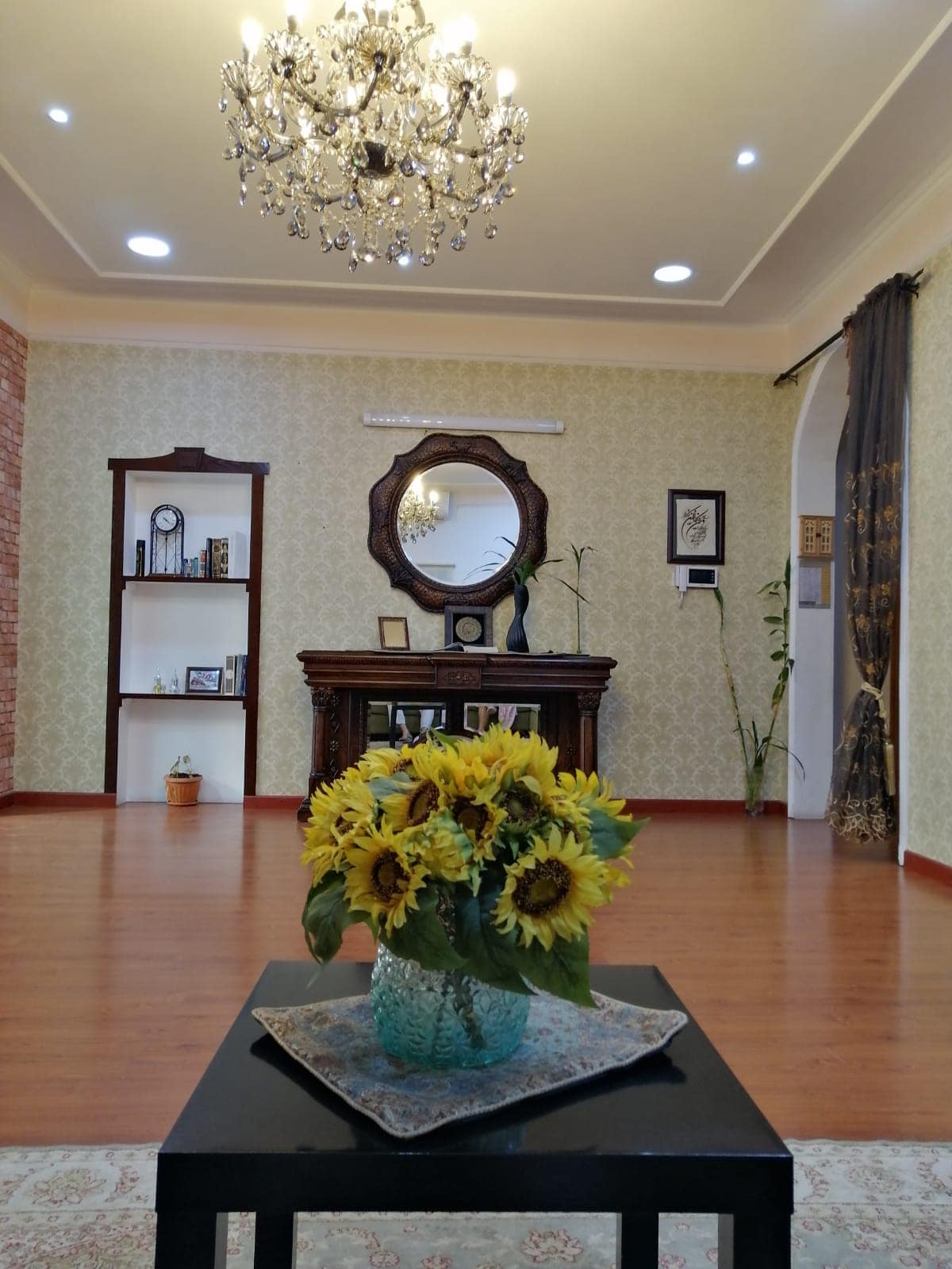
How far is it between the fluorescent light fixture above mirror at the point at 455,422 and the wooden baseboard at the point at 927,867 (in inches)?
128

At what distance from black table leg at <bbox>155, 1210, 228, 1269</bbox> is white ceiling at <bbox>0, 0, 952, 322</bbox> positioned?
11.7ft

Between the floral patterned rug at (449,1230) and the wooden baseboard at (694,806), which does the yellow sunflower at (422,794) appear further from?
the wooden baseboard at (694,806)

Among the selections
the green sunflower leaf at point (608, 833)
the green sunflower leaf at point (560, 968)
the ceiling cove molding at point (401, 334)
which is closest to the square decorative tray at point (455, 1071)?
the green sunflower leaf at point (560, 968)

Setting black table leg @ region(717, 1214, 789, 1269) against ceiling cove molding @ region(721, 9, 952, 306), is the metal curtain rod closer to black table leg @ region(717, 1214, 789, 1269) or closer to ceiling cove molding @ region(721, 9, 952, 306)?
ceiling cove molding @ region(721, 9, 952, 306)

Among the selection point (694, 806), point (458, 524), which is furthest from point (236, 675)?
point (694, 806)

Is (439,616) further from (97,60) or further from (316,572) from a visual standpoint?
(97,60)

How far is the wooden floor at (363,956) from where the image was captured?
6.63 ft

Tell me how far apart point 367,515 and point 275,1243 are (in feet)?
16.9

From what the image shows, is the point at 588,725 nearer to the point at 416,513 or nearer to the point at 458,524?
the point at 458,524

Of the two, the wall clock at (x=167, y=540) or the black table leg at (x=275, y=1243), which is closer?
the black table leg at (x=275, y=1243)

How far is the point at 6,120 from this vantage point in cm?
391

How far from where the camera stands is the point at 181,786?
5.88m

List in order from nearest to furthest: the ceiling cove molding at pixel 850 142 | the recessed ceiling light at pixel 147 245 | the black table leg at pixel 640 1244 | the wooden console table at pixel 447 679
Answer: the black table leg at pixel 640 1244
the ceiling cove molding at pixel 850 142
the recessed ceiling light at pixel 147 245
the wooden console table at pixel 447 679

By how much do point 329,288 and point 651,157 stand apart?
→ 2.21 metres
